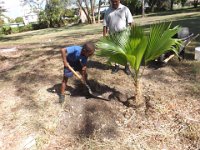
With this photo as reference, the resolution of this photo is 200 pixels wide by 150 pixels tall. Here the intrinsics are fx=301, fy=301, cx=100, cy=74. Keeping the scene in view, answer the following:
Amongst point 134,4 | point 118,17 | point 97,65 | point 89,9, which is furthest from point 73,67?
point 134,4

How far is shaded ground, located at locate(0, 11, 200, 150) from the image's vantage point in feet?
13.1

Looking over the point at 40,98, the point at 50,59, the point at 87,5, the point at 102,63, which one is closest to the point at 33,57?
the point at 50,59

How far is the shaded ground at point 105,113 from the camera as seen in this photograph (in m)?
3.98

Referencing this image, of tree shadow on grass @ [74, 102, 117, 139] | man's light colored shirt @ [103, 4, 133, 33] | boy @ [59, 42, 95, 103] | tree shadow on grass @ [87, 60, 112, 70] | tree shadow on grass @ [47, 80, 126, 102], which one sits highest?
man's light colored shirt @ [103, 4, 133, 33]

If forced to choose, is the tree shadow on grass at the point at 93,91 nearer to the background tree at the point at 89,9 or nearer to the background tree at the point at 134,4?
the background tree at the point at 89,9

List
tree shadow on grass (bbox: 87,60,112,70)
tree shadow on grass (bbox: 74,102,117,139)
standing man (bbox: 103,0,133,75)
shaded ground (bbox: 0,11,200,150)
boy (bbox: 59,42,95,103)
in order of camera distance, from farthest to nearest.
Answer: tree shadow on grass (bbox: 87,60,112,70) → standing man (bbox: 103,0,133,75) → boy (bbox: 59,42,95,103) → tree shadow on grass (bbox: 74,102,117,139) → shaded ground (bbox: 0,11,200,150)

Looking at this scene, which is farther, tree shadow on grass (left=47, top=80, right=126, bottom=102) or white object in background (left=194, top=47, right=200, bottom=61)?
white object in background (left=194, top=47, right=200, bottom=61)

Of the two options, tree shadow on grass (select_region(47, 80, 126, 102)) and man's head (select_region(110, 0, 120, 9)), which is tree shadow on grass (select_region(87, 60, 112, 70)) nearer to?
tree shadow on grass (select_region(47, 80, 126, 102))

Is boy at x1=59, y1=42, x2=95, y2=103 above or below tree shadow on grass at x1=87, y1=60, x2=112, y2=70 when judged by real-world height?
above

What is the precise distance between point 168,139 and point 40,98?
2.47 metres

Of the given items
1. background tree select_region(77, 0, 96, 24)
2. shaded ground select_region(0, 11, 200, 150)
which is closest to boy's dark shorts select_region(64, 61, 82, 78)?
shaded ground select_region(0, 11, 200, 150)

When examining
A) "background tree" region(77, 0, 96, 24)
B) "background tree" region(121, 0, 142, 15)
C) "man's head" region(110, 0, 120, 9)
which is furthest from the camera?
"background tree" region(121, 0, 142, 15)

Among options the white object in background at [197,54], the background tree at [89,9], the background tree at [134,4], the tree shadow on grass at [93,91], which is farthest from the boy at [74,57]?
the background tree at [134,4]

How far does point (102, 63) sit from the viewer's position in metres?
6.89
